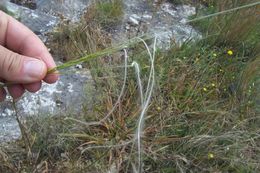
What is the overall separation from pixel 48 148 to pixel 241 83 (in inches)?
44.9

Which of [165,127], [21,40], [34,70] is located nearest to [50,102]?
[165,127]

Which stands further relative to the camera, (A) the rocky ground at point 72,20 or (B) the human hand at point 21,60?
(A) the rocky ground at point 72,20

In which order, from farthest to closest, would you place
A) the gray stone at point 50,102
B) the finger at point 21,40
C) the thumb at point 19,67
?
the gray stone at point 50,102, the finger at point 21,40, the thumb at point 19,67

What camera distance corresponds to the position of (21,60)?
1390mm

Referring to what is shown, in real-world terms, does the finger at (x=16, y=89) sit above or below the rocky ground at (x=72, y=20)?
above

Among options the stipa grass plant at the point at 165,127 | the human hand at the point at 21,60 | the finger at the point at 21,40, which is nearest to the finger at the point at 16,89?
the human hand at the point at 21,60

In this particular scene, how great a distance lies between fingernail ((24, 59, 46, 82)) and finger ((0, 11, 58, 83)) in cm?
11

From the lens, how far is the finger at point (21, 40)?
1.55 m

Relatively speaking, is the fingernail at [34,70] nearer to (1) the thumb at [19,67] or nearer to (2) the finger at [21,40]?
(1) the thumb at [19,67]

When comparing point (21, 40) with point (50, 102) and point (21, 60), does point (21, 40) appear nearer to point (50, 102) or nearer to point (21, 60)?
point (21, 60)

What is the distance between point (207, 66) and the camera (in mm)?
2469

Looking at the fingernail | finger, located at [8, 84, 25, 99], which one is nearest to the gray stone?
finger, located at [8, 84, 25, 99]

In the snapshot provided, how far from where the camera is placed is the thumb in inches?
54.1

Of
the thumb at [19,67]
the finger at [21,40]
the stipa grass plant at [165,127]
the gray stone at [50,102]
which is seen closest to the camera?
the thumb at [19,67]
